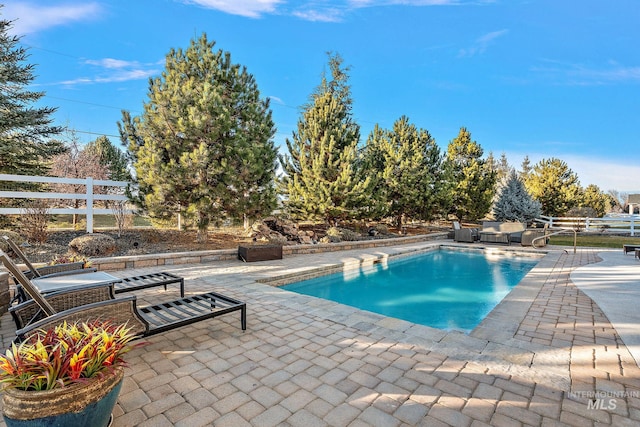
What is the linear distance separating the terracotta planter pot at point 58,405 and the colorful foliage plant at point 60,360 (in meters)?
0.05

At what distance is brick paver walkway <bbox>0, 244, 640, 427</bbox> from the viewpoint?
2193mm

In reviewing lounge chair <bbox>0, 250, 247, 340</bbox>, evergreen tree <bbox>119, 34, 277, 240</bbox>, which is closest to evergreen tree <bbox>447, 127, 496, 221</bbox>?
evergreen tree <bbox>119, 34, 277, 240</bbox>

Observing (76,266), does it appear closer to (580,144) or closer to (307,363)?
(307,363)

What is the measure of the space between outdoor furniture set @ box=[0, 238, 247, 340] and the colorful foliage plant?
2.28 ft

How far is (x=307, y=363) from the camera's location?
2977 mm

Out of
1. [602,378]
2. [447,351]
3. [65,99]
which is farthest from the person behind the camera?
[65,99]

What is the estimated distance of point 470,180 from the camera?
2052 centimetres

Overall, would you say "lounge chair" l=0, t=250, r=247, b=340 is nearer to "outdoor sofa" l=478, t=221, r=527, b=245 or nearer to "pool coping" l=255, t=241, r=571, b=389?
"pool coping" l=255, t=241, r=571, b=389

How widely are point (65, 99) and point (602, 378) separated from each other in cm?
2145

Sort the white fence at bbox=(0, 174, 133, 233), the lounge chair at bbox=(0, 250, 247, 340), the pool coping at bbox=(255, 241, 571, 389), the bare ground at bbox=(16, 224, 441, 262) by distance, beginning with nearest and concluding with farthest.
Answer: the lounge chair at bbox=(0, 250, 247, 340)
the pool coping at bbox=(255, 241, 571, 389)
the bare ground at bbox=(16, 224, 441, 262)
the white fence at bbox=(0, 174, 133, 233)

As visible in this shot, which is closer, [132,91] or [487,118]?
[132,91]

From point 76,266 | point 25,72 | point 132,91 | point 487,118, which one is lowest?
point 76,266

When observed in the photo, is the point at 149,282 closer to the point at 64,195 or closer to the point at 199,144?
the point at 199,144

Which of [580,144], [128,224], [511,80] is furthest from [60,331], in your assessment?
[580,144]
